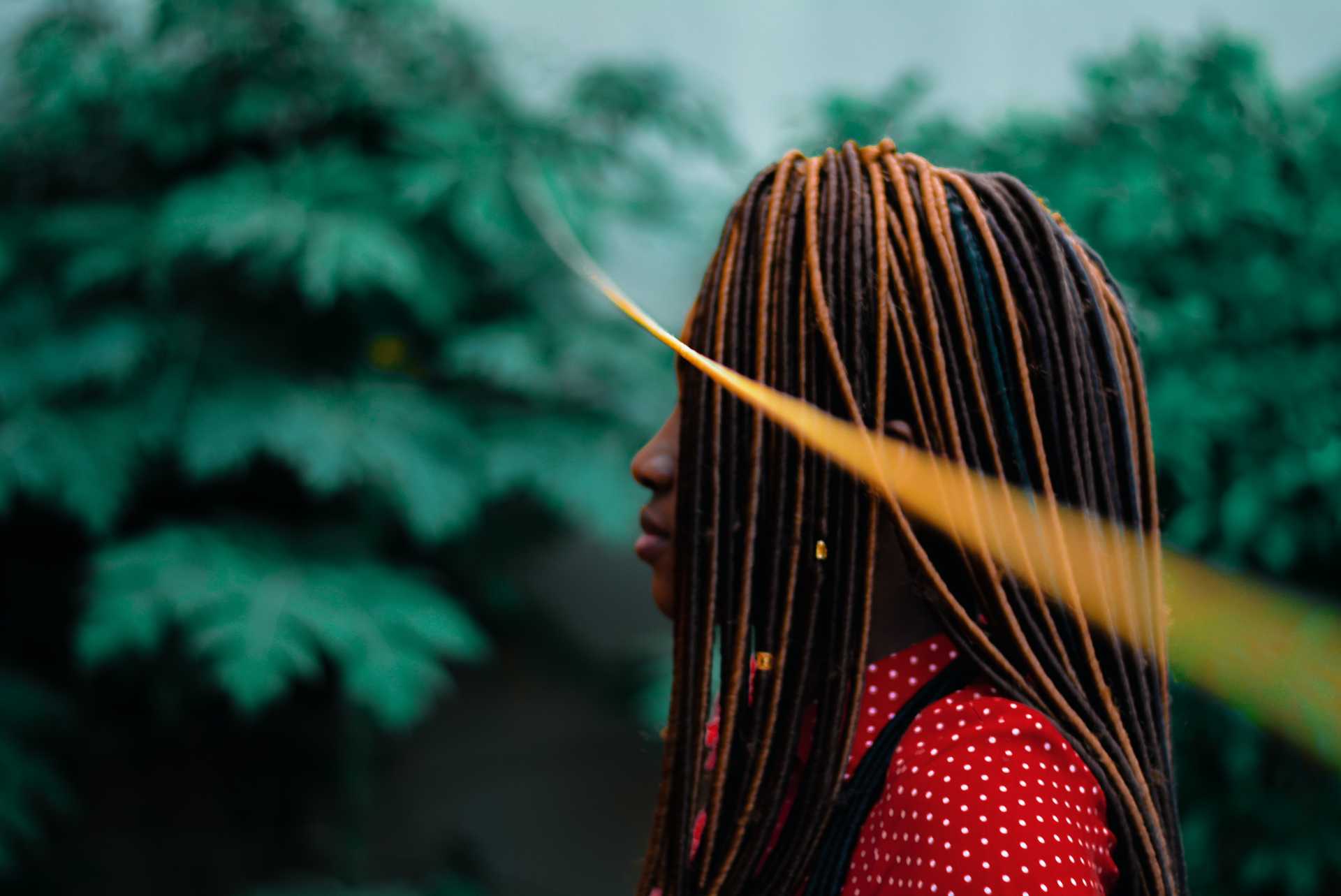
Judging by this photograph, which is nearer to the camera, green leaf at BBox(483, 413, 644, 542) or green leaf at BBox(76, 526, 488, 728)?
green leaf at BBox(76, 526, 488, 728)

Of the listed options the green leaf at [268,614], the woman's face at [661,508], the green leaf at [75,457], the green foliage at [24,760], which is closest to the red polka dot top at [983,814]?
the woman's face at [661,508]

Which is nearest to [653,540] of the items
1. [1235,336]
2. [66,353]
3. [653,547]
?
[653,547]

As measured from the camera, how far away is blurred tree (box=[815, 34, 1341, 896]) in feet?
6.11

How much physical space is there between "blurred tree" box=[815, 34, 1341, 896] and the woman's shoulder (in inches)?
49.5

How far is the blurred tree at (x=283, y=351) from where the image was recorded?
9.50 feet

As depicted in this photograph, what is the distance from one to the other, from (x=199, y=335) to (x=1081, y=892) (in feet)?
9.49

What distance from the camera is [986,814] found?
0.76m

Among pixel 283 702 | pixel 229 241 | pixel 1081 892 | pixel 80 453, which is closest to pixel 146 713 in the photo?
pixel 283 702

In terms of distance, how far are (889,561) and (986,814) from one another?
245 mm

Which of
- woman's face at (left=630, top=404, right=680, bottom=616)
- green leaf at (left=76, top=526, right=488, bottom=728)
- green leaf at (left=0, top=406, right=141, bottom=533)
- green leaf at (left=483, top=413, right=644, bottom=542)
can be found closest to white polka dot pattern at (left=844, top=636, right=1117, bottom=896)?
woman's face at (left=630, top=404, right=680, bottom=616)

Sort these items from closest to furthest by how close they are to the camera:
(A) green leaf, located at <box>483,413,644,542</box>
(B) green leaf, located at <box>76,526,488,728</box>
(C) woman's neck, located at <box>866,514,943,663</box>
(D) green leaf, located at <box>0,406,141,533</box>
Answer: (C) woman's neck, located at <box>866,514,943,663</box> → (B) green leaf, located at <box>76,526,488,728</box> → (D) green leaf, located at <box>0,406,141,533</box> → (A) green leaf, located at <box>483,413,644,542</box>

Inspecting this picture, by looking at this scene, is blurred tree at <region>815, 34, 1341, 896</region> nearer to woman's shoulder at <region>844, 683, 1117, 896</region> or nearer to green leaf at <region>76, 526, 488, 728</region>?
woman's shoulder at <region>844, 683, 1117, 896</region>

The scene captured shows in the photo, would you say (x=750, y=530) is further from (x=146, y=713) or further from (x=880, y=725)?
(x=146, y=713)

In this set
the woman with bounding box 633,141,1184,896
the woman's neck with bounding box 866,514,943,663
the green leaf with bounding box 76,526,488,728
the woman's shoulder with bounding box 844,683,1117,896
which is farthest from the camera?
the green leaf with bounding box 76,526,488,728
